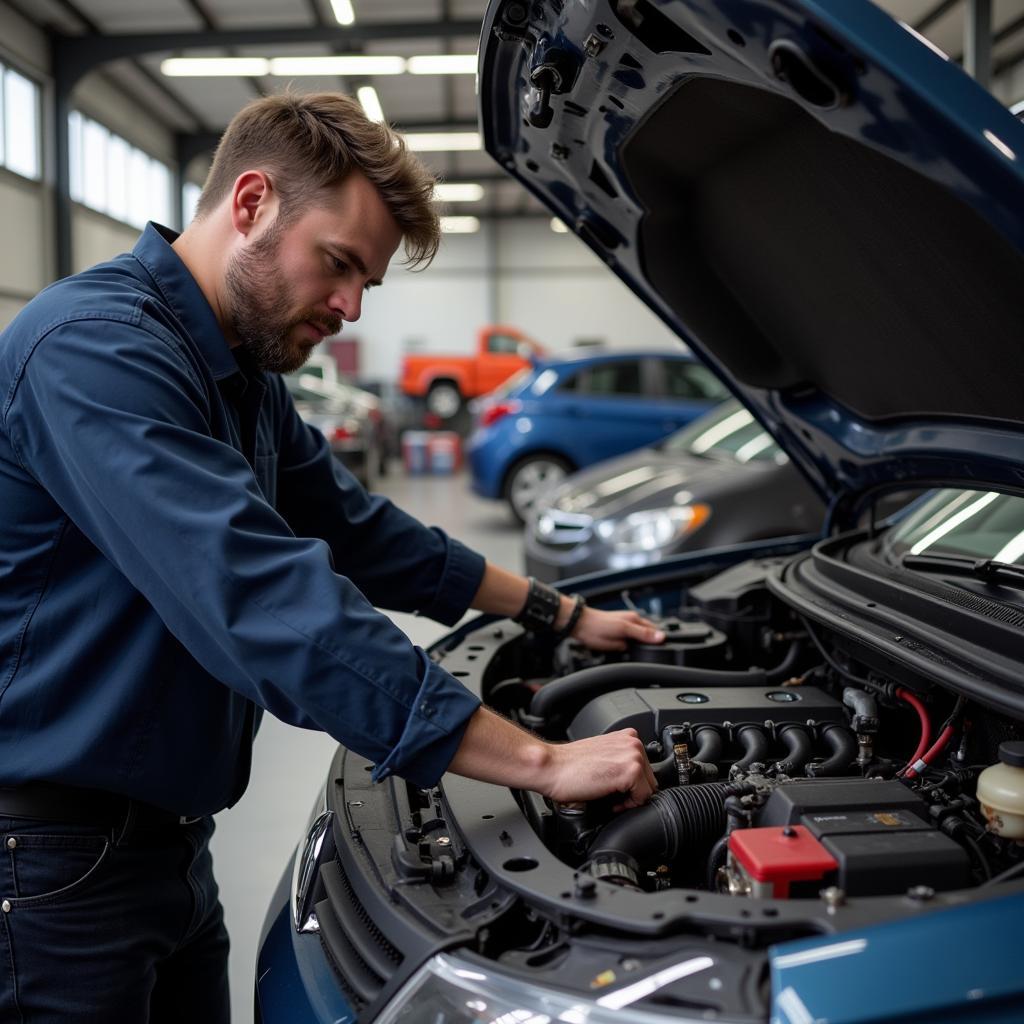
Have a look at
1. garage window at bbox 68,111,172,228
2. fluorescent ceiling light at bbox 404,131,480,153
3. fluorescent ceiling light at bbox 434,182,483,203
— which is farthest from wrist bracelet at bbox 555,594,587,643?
fluorescent ceiling light at bbox 434,182,483,203

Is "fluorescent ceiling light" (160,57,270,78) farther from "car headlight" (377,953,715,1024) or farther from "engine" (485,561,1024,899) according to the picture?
"car headlight" (377,953,715,1024)

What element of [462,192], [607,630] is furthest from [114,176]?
[607,630]

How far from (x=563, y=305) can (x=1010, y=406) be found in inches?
750

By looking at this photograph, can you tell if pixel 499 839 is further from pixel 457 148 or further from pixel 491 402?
pixel 457 148

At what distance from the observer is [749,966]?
90 cm

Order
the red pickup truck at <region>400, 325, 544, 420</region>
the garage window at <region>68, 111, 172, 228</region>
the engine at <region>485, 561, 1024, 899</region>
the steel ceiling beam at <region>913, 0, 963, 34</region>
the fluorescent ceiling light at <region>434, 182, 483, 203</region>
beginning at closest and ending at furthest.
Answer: the engine at <region>485, 561, 1024, 899</region>
the steel ceiling beam at <region>913, 0, 963, 34</region>
the garage window at <region>68, 111, 172, 228</region>
the red pickup truck at <region>400, 325, 544, 420</region>
the fluorescent ceiling light at <region>434, 182, 483, 203</region>

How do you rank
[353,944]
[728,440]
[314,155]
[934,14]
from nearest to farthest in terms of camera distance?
[353,944] → [314,155] → [728,440] → [934,14]

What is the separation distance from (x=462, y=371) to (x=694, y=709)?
14.7 m

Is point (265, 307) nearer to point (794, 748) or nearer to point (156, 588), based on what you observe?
point (156, 588)

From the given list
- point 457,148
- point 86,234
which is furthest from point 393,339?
point 86,234

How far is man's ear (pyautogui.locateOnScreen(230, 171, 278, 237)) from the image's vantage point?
1.30 meters

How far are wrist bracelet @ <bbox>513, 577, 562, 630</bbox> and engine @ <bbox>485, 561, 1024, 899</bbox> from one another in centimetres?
11

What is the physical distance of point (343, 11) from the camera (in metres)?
9.46

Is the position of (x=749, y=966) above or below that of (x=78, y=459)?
below
